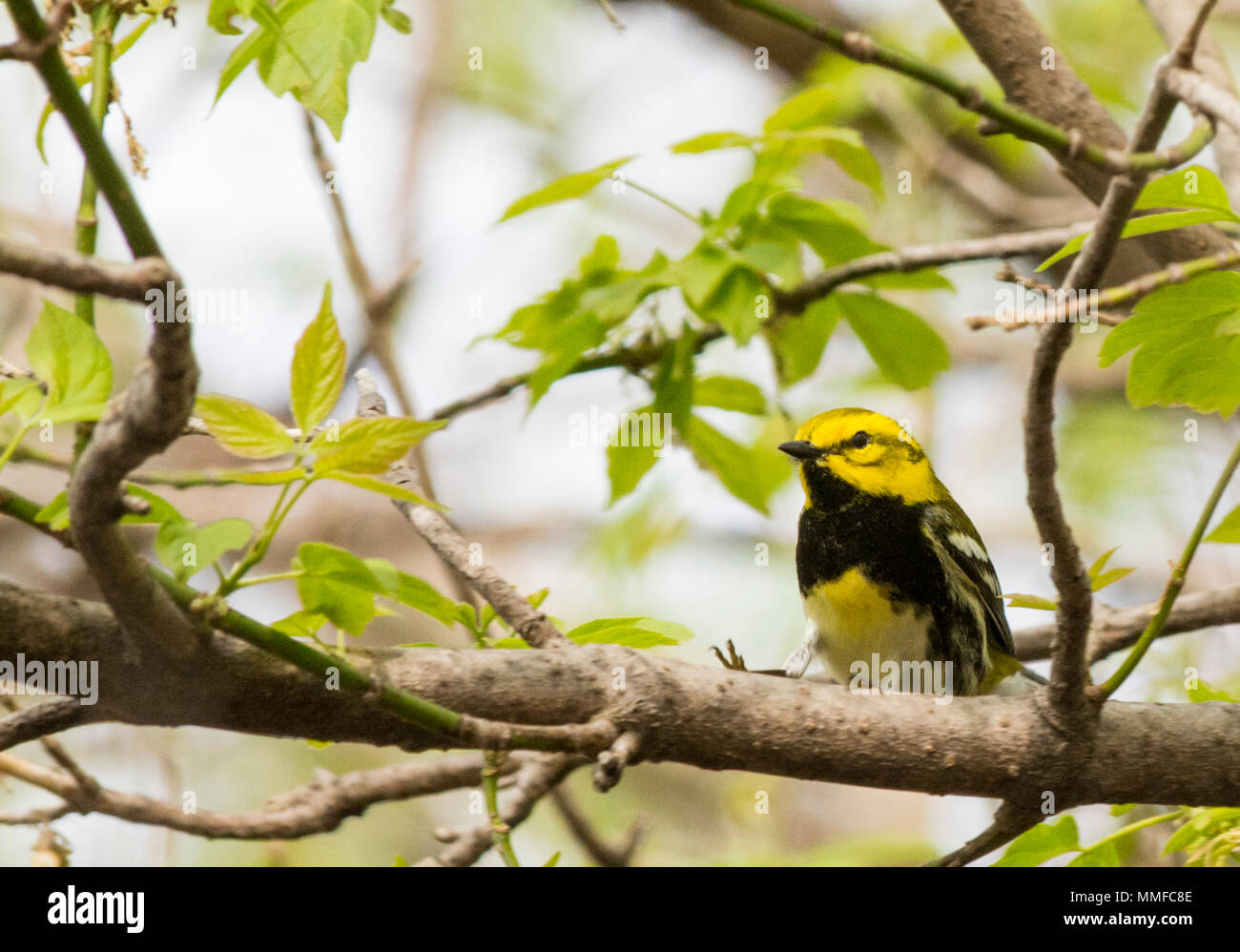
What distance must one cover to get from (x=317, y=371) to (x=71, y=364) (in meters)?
0.30

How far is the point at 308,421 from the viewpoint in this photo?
1.54 m

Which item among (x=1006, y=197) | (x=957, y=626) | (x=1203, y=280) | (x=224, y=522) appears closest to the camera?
(x=224, y=522)

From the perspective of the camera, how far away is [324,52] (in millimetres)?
1978

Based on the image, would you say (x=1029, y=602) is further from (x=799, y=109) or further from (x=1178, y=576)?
(x=799, y=109)

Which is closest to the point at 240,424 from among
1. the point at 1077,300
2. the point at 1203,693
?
the point at 1077,300

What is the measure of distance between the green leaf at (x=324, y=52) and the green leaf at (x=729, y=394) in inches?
49.9

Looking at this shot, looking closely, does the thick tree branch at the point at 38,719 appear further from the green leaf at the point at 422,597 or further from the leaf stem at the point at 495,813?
the leaf stem at the point at 495,813

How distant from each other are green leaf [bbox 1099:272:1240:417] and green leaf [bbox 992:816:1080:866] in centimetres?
83

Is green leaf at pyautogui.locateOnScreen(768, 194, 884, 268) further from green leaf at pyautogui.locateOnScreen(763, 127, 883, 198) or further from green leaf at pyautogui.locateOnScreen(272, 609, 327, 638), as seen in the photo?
green leaf at pyautogui.locateOnScreen(272, 609, 327, 638)

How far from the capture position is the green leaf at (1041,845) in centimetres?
223

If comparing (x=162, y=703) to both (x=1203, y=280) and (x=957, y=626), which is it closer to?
(x=1203, y=280)

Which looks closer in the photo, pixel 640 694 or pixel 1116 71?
pixel 640 694

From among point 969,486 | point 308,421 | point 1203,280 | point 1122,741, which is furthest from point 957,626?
point 969,486

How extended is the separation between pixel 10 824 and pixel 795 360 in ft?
6.92
